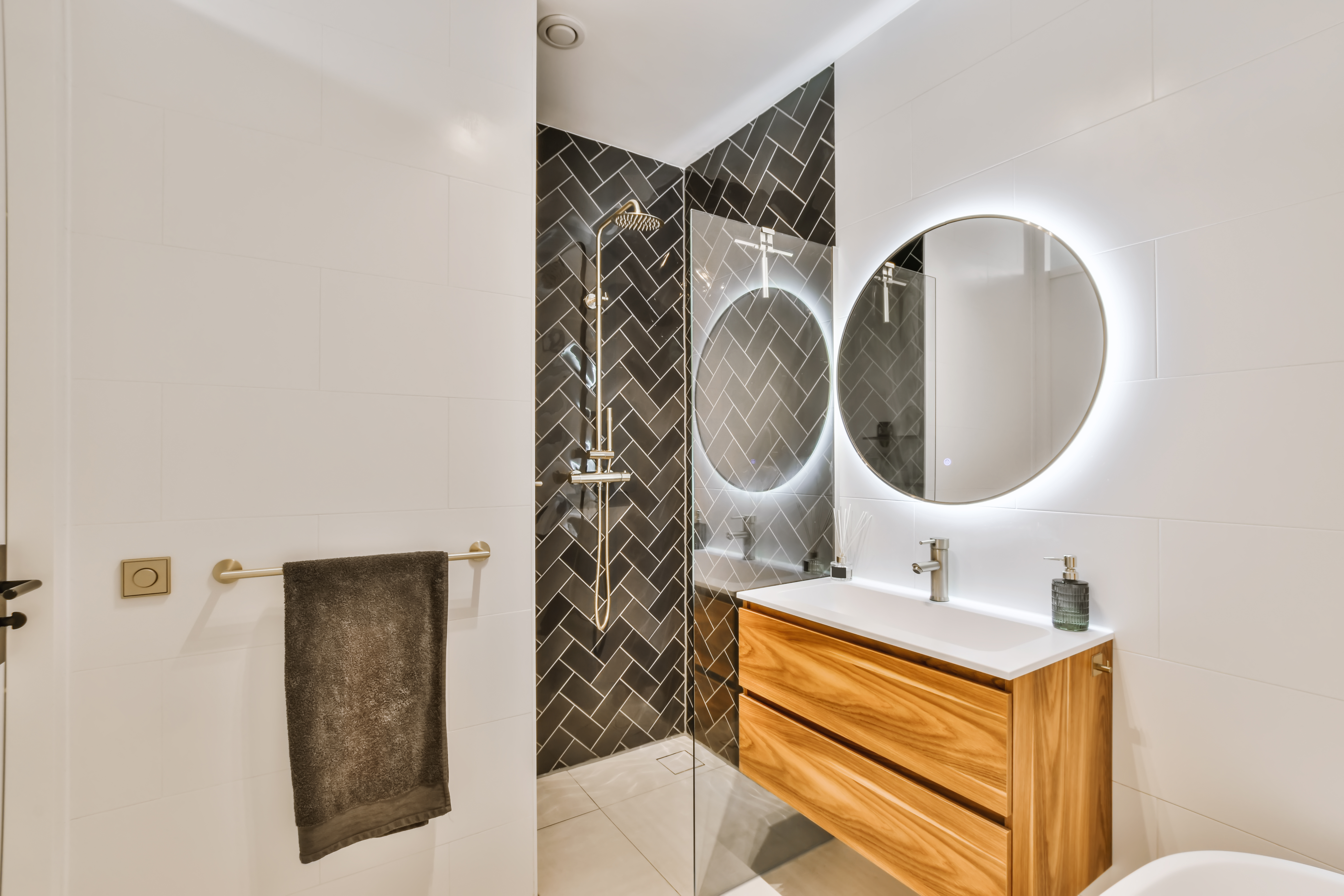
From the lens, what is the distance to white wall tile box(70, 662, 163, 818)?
1.14 meters

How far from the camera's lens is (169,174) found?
1.21 meters

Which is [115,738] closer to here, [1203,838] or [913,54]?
[1203,838]

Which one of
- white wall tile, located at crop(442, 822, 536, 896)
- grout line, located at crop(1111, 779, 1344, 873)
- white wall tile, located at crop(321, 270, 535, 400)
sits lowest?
white wall tile, located at crop(442, 822, 536, 896)

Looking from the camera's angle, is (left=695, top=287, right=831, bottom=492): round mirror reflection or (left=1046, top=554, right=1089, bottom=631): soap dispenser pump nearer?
(left=1046, top=554, right=1089, bottom=631): soap dispenser pump

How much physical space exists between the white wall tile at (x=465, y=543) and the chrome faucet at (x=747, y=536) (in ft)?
1.95

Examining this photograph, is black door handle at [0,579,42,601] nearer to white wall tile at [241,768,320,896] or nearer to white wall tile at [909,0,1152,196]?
white wall tile at [241,768,320,896]

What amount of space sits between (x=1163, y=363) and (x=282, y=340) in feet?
6.31

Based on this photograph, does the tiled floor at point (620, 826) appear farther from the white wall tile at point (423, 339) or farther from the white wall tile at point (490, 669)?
the white wall tile at point (423, 339)

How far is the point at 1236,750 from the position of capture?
1204 millimetres

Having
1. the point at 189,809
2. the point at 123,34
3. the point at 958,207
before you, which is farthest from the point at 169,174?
the point at 958,207

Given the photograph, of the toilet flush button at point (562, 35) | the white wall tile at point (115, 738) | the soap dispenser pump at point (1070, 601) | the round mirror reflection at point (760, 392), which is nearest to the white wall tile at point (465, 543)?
the white wall tile at point (115, 738)

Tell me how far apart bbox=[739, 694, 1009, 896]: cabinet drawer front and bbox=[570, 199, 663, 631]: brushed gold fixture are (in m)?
0.87

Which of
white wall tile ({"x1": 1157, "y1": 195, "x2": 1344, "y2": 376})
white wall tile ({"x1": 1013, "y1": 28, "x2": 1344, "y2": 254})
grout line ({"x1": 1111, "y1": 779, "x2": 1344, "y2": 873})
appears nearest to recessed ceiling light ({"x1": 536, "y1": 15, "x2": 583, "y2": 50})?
white wall tile ({"x1": 1013, "y1": 28, "x2": 1344, "y2": 254})

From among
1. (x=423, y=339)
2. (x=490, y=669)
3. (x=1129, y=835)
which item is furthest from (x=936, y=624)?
(x=423, y=339)
